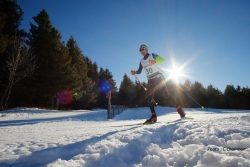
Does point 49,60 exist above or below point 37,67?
above

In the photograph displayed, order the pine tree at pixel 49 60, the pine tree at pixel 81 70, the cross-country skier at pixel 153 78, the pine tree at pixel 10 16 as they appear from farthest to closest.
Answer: the pine tree at pixel 81 70 → the pine tree at pixel 49 60 → the pine tree at pixel 10 16 → the cross-country skier at pixel 153 78

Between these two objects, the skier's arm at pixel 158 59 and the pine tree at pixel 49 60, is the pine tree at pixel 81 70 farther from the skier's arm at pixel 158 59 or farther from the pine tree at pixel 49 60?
the skier's arm at pixel 158 59

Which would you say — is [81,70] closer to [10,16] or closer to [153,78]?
[10,16]

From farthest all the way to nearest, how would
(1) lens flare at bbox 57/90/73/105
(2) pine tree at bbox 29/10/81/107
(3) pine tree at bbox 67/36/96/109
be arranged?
(3) pine tree at bbox 67/36/96/109 < (1) lens flare at bbox 57/90/73/105 < (2) pine tree at bbox 29/10/81/107

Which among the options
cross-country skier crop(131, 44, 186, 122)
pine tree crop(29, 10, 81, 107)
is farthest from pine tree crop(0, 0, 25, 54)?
cross-country skier crop(131, 44, 186, 122)

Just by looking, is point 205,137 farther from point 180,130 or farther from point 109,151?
point 109,151

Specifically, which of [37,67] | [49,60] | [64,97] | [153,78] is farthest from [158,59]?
[64,97]

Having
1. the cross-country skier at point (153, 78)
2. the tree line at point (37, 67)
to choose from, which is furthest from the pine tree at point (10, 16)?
the cross-country skier at point (153, 78)

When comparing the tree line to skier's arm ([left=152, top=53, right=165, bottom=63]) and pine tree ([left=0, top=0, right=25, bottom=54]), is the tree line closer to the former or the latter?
pine tree ([left=0, top=0, right=25, bottom=54])

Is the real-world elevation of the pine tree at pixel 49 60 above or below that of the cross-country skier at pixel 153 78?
above

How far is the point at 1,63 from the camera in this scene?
53.9 ft

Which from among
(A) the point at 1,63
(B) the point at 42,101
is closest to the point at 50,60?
(A) the point at 1,63

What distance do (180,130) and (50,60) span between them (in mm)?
19560

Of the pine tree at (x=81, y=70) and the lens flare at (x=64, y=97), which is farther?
A: the pine tree at (x=81, y=70)
